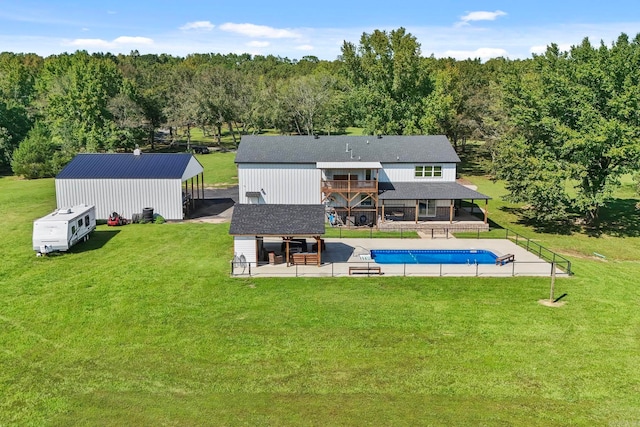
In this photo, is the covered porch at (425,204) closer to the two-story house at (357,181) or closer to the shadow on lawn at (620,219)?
the two-story house at (357,181)

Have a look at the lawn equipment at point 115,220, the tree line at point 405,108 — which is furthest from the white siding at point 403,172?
the lawn equipment at point 115,220

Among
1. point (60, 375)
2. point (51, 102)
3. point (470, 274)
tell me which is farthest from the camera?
point (51, 102)

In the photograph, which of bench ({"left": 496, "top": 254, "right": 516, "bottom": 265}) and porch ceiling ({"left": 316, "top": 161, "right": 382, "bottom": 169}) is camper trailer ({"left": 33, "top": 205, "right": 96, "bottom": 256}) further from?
bench ({"left": 496, "top": 254, "right": 516, "bottom": 265})

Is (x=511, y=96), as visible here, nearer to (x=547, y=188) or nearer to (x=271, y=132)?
(x=547, y=188)

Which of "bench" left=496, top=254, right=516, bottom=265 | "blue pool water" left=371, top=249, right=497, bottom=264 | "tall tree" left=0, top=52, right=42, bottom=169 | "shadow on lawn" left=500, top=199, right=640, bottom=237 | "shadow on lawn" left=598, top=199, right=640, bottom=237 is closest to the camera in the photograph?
"bench" left=496, top=254, right=516, bottom=265

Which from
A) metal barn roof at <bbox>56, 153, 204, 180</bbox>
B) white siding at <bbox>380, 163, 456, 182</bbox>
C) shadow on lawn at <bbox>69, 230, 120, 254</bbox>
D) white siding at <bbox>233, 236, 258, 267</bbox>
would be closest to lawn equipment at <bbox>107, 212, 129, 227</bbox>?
shadow on lawn at <bbox>69, 230, 120, 254</bbox>

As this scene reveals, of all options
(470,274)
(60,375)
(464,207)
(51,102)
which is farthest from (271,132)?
(60,375)
